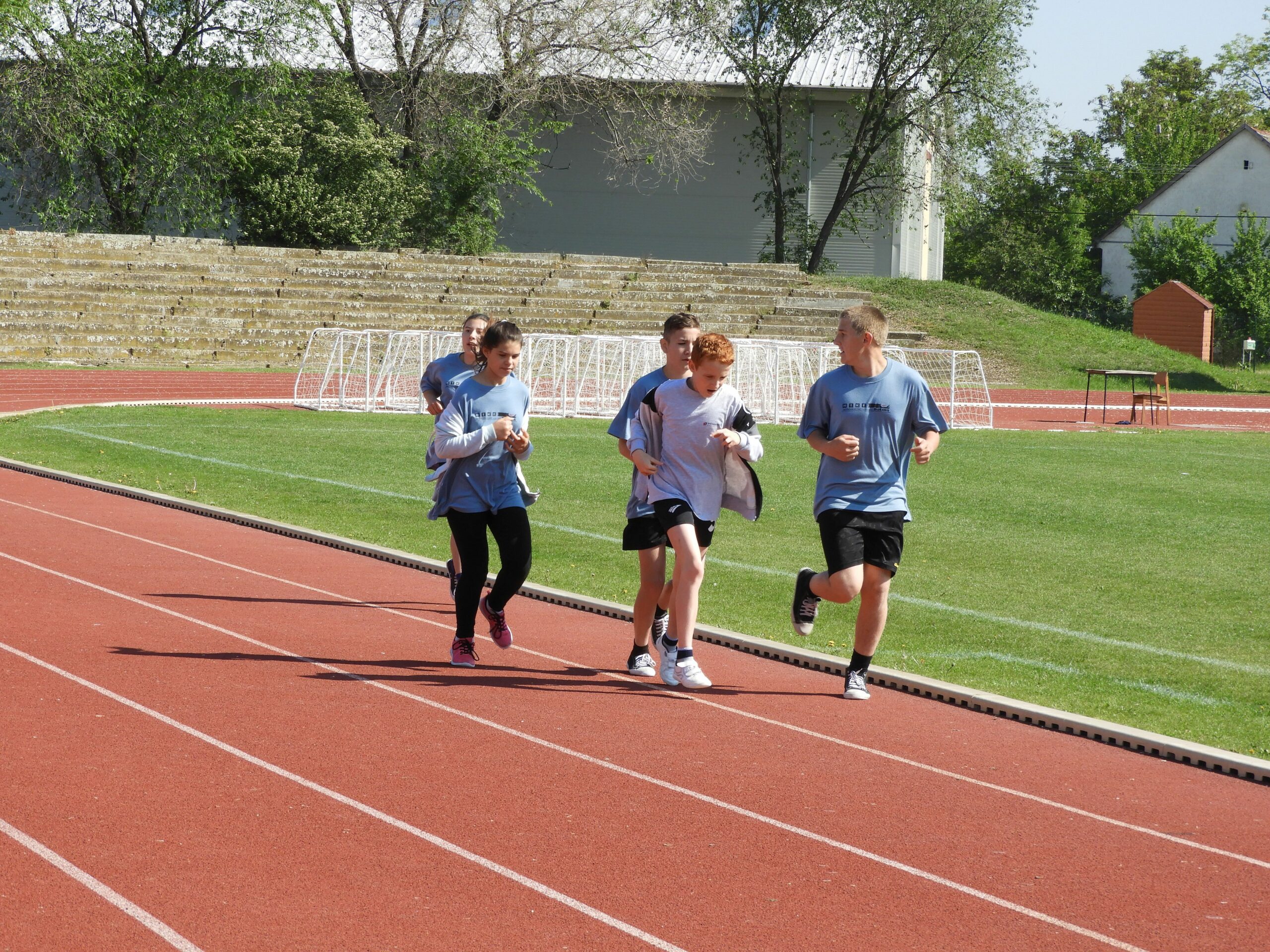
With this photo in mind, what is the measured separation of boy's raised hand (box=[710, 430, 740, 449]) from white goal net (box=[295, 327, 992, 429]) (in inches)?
712

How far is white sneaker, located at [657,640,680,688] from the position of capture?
23.2ft

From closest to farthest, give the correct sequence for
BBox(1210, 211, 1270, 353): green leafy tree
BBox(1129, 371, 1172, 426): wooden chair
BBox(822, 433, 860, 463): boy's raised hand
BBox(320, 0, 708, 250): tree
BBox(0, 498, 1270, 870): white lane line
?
BBox(0, 498, 1270, 870): white lane line → BBox(822, 433, 860, 463): boy's raised hand → BBox(1129, 371, 1172, 426): wooden chair → BBox(320, 0, 708, 250): tree → BBox(1210, 211, 1270, 353): green leafy tree

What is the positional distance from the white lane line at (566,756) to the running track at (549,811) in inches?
0.6

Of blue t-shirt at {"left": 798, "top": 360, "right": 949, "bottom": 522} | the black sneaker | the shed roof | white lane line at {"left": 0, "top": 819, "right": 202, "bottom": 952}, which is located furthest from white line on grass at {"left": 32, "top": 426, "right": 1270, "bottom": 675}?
the shed roof

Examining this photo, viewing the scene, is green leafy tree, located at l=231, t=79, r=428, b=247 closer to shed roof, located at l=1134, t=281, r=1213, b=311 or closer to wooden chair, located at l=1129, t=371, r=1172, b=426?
wooden chair, located at l=1129, t=371, r=1172, b=426

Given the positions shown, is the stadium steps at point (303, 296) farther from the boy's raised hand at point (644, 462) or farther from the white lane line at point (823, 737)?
the boy's raised hand at point (644, 462)

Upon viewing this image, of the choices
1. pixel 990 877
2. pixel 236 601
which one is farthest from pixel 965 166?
pixel 990 877

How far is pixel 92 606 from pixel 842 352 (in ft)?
15.7

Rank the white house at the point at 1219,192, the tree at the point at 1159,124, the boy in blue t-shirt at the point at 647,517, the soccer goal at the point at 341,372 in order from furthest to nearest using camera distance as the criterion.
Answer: the tree at the point at 1159,124, the white house at the point at 1219,192, the soccer goal at the point at 341,372, the boy in blue t-shirt at the point at 647,517

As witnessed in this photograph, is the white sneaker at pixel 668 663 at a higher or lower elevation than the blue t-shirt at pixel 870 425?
lower

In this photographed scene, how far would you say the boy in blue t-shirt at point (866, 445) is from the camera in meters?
6.61

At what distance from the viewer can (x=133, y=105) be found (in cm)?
3981

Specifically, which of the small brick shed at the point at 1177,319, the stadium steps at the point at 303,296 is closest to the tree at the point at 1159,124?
the small brick shed at the point at 1177,319

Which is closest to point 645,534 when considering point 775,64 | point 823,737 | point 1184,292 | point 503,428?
point 503,428
